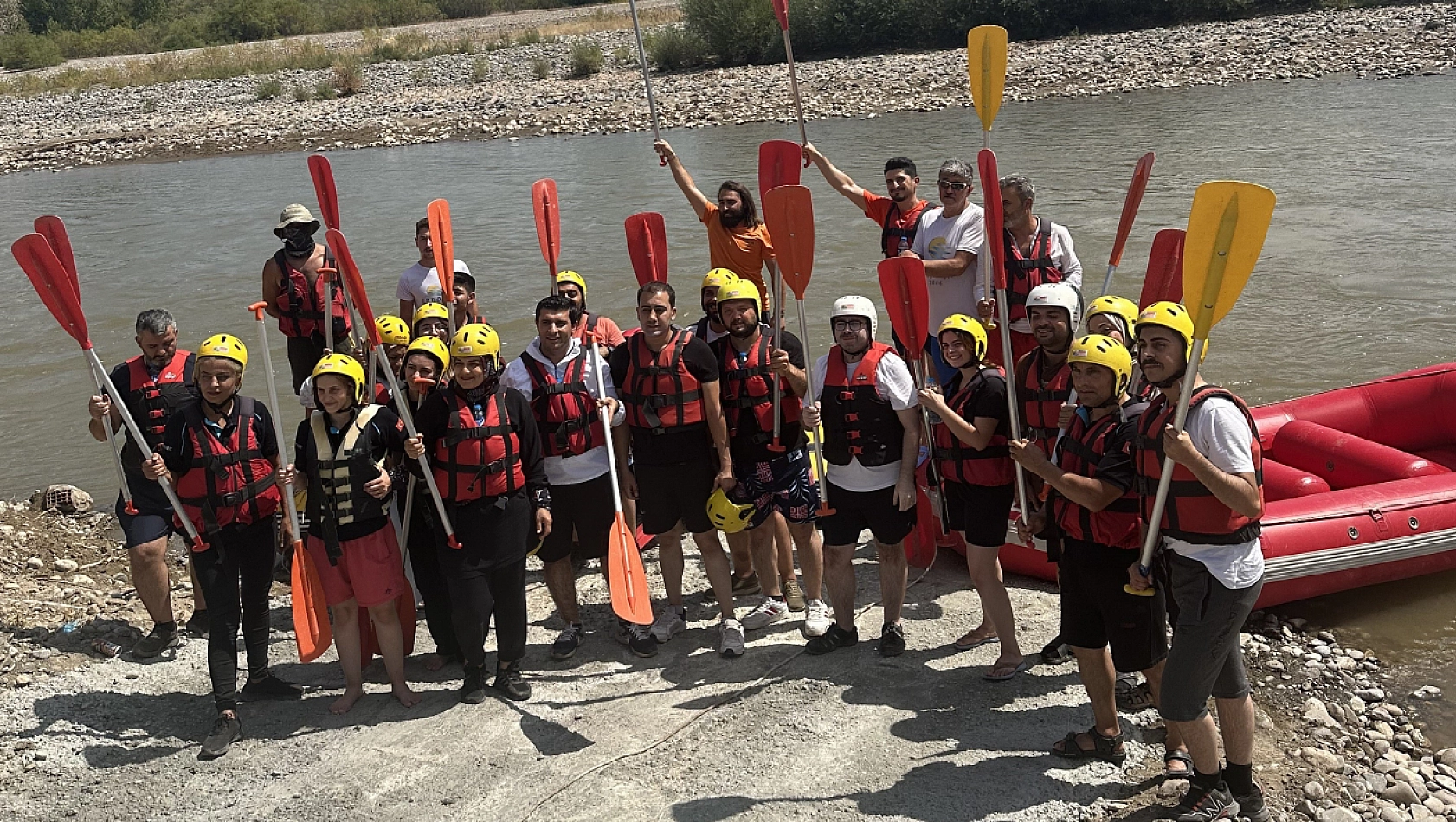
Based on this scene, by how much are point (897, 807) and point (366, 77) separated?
2851 centimetres

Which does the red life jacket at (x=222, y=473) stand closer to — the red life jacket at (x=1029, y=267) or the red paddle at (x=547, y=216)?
the red paddle at (x=547, y=216)

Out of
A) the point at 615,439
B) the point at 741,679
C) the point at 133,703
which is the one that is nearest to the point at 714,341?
the point at 615,439

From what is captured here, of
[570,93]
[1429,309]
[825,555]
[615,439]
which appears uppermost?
[570,93]

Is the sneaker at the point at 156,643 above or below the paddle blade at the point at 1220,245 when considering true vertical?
below

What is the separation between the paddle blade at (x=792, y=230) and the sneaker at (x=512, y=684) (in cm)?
→ 172

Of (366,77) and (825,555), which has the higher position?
(366,77)

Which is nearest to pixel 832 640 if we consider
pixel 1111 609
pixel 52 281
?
pixel 1111 609

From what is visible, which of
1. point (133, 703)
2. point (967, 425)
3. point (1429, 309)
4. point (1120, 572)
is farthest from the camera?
point (1429, 309)

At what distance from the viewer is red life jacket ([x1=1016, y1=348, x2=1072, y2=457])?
404 cm

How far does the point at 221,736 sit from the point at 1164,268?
4.03 metres

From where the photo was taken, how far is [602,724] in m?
4.22

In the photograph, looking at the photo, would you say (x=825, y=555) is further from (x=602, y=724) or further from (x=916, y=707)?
(x=602, y=724)

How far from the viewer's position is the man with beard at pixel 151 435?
4.61 meters

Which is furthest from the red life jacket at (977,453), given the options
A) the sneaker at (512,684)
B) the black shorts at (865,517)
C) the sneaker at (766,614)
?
the sneaker at (512,684)
